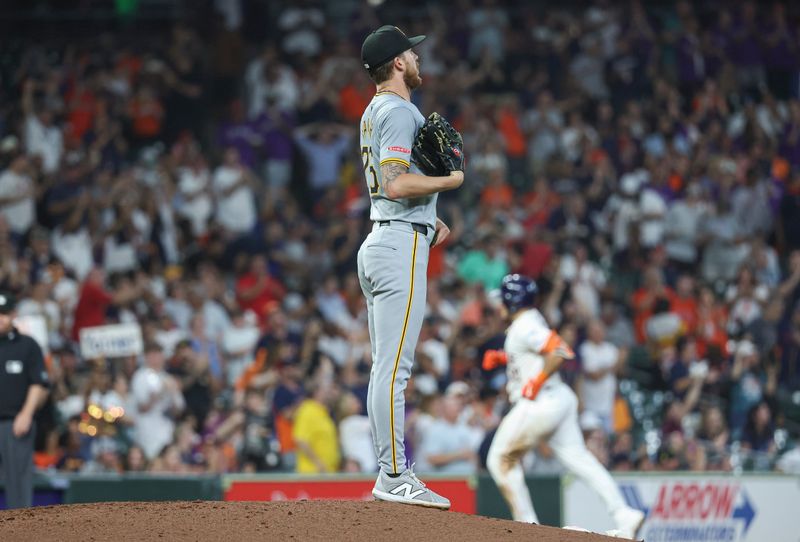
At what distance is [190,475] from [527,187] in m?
8.34

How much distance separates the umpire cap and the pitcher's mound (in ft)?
10.7

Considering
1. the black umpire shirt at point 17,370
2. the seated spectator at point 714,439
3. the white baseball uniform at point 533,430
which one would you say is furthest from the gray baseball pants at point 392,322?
the seated spectator at point 714,439

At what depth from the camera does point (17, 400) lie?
31.2ft

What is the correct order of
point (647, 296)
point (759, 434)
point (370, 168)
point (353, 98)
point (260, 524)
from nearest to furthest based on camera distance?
point (260, 524) → point (370, 168) → point (759, 434) → point (647, 296) → point (353, 98)

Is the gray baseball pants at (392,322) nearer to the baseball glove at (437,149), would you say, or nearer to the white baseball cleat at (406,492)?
the white baseball cleat at (406,492)

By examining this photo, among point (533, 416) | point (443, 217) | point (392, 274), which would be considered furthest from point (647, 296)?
point (392, 274)

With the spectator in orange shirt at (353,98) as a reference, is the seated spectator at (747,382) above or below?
below

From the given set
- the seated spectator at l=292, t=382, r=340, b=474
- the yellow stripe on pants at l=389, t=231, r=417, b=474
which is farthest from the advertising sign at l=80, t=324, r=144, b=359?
the yellow stripe on pants at l=389, t=231, r=417, b=474

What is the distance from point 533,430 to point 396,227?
332cm

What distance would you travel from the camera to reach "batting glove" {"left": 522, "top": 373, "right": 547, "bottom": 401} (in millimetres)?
9148

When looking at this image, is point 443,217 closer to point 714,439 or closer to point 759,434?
point 714,439

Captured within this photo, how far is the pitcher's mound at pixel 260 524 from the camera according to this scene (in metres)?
5.96

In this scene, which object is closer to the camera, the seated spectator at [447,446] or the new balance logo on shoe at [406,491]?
the new balance logo on shoe at [406,491]

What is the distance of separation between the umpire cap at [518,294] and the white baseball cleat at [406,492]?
3.25m
